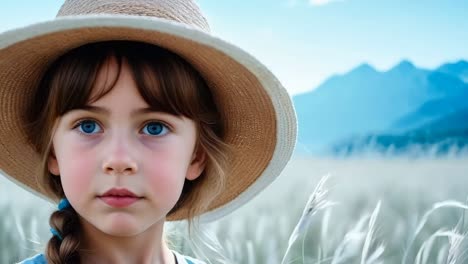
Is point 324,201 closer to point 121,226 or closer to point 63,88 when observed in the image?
point 121,226

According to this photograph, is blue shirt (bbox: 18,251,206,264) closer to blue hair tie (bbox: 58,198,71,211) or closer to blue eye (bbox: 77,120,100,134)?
blue hair tie (bbox: 58,198,71,211)

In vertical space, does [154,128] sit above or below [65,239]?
above

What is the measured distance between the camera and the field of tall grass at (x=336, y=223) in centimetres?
191

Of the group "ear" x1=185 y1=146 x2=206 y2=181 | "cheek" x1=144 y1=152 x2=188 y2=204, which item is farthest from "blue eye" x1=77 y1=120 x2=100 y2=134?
"ear" x1=185 y1=146 x2=206 y2=181

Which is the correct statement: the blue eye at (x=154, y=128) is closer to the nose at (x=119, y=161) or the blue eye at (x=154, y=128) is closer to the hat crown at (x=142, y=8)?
the nose at (x=119, y=161)

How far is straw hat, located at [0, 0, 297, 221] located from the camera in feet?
4.66

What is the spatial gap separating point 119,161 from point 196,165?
0.34 meters

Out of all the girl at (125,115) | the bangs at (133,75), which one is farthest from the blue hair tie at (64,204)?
the bangs at (133,75)

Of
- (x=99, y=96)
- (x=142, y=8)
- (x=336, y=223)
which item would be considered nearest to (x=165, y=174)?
(x=99, y=96)

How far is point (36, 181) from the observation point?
1.84 m

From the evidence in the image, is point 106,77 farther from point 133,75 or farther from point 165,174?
point 165,174

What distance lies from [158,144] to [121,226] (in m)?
0.17

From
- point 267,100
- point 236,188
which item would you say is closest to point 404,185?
point 236,188

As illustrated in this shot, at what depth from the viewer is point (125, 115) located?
4.79 ft
